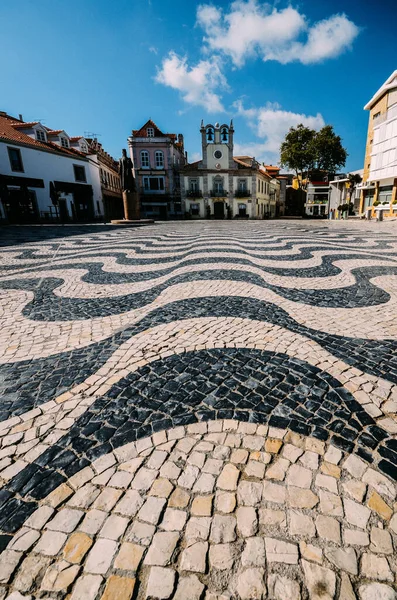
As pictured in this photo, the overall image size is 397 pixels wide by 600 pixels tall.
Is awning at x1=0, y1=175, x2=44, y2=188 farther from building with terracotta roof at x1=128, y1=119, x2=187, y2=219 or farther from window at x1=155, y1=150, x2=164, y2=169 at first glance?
window at x1=155, y1=150, x2=164, y2=169

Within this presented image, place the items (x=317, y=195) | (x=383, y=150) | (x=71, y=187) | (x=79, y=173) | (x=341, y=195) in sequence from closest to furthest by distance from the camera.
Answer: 1. (x=71, y=187)
2. (x=383, y=150)
3. (x=79, y=173)
4. (x=341, y=195)
5. (x=317, y=195)

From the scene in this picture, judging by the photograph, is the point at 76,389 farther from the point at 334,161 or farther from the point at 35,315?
the point at 334,161

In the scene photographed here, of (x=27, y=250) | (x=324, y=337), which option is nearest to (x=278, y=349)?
(x=324, y=337)

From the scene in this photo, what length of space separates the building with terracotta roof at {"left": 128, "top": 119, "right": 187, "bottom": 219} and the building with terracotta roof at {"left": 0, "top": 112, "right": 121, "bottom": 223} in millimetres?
7091

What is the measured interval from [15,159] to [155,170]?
57.4ft

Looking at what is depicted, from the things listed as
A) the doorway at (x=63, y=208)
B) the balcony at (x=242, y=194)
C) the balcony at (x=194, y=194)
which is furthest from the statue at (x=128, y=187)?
the balcony at (x=242, y=194)

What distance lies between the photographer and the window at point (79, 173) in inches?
1113

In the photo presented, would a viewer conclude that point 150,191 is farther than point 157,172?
Yes

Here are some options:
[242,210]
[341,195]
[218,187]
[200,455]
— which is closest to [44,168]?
[218,187]

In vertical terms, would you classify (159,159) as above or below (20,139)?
above

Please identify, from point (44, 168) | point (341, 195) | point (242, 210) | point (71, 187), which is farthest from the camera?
point (341, 195)

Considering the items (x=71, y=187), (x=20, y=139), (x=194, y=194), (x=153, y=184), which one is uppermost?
(x=20, y=139)

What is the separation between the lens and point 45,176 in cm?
2528

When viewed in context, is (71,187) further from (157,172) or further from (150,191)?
(157,172)
